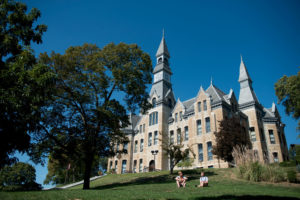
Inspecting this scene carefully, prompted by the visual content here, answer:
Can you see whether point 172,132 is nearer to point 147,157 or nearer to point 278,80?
point 147,157

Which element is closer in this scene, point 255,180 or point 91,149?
point 255,180

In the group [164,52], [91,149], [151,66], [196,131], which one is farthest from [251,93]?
[91,149]

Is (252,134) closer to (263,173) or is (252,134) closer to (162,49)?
(263,173)

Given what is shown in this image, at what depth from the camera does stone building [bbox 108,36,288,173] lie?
35394 millimetres

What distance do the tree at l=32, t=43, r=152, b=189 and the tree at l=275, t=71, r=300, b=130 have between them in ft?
68.4

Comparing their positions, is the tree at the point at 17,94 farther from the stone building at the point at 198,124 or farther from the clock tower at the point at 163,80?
the clock tower at the point at 163,80

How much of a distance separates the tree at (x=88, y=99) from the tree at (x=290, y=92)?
20.8m

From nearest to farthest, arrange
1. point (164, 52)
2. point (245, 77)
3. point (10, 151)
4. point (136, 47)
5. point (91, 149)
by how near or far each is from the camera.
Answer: point (10, 151)
point (91, 149)
point (136, 47)
point (245, 77)
point (164, 52)

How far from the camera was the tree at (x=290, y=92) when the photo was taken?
29587mm

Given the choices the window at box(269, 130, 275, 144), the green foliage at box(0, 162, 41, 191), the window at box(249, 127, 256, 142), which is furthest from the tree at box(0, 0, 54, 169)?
the window at box(269, 130, 275, 144)

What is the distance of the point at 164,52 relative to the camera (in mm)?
50938

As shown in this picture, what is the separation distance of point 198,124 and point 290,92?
1405 cm

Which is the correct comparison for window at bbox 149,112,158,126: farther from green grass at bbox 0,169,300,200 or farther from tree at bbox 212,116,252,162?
green grass at bbox 0,169,300,200

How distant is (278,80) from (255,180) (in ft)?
76.7
